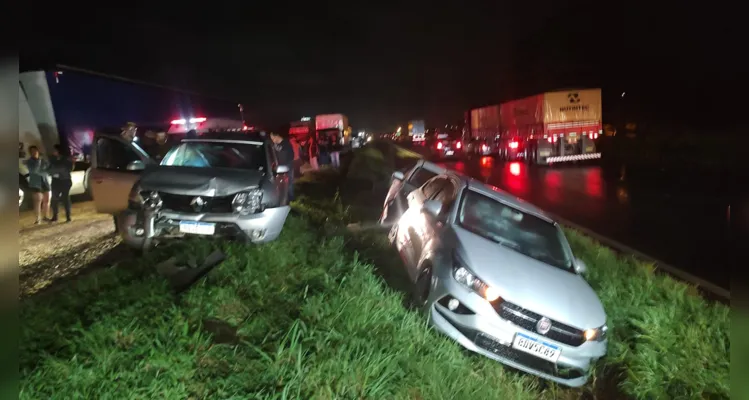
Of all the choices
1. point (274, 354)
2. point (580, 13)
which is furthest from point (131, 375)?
point (580, 13)

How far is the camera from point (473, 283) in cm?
484

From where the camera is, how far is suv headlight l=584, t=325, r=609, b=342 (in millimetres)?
4727

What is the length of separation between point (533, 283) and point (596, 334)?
0.69 m

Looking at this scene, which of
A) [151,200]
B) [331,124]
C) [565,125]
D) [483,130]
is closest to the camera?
[151,200]

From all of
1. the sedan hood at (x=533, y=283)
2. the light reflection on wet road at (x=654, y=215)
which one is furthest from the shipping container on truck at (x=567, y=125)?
the sedan hood at (x=533, y=283)

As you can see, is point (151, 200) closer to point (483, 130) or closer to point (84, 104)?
point (84, 104)

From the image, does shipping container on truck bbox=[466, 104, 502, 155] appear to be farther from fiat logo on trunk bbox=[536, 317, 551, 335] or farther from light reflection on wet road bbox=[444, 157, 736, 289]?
fiat logo on trunk bbox=[536, 317, 551, 335]

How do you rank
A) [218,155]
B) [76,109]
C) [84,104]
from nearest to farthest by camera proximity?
[218,155]
[76,109]
[84,104]

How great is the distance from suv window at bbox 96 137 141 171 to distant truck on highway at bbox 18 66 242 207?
9.29 ft

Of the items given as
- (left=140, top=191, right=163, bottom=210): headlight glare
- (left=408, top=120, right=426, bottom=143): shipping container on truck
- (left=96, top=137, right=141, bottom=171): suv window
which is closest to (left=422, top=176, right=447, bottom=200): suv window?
(left=140, top=191, right=163, bottom=210): headlight glare

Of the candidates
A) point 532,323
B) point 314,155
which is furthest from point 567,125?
point 532,323

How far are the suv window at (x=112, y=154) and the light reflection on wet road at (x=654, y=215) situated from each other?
8.05 m

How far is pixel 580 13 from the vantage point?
3697 cm

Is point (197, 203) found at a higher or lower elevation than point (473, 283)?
higher
